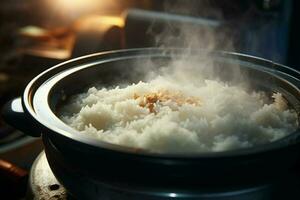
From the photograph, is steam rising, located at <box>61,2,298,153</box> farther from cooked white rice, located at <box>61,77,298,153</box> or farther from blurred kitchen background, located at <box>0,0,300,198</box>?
blurred kitchen background, located at <box>0,0,300,198</box>

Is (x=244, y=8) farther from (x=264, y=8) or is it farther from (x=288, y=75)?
(x=288, y=75)


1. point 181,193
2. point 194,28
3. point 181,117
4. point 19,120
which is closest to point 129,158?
point 181,193

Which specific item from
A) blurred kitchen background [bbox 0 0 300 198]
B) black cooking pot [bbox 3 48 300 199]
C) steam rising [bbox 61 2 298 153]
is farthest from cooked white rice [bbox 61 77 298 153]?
blurred kitchen background [bbox 0 0 300 198]

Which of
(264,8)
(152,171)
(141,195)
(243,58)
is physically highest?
(264,8)

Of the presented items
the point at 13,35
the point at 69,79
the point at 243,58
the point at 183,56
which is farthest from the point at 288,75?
the point at 13,35

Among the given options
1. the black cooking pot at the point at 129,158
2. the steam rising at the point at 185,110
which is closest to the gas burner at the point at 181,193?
the black cooking pot at the point at 129,158
